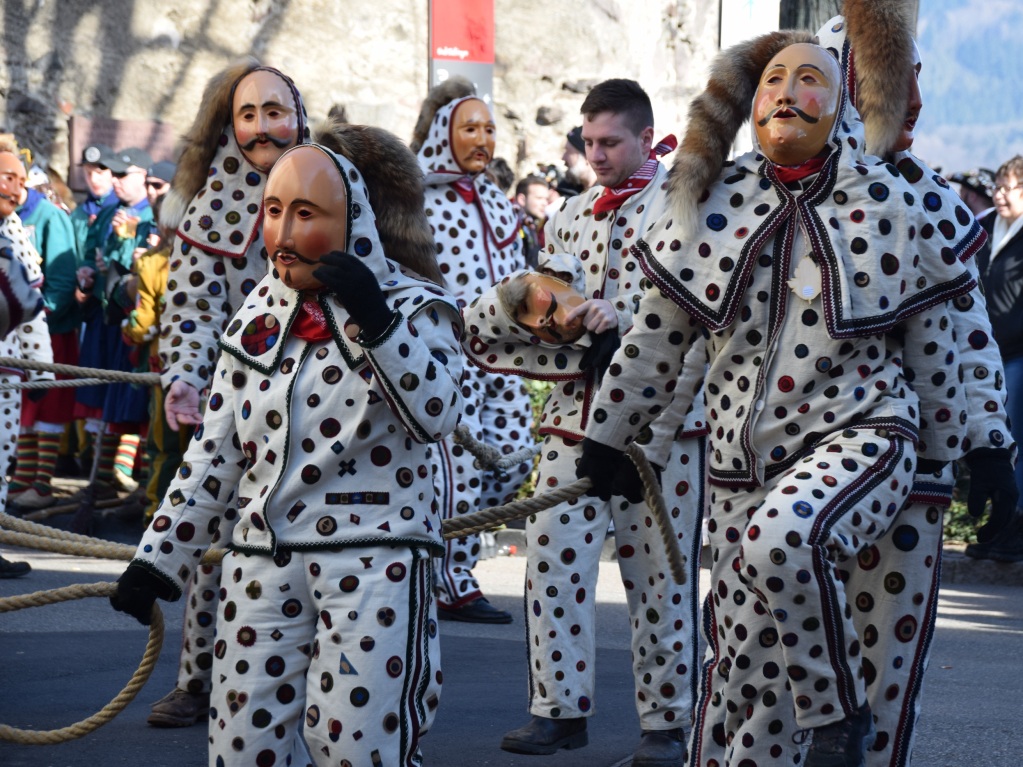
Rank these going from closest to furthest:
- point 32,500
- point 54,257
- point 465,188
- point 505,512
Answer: point 505,512 → point 465,188 → point 32,500 → point 54,257

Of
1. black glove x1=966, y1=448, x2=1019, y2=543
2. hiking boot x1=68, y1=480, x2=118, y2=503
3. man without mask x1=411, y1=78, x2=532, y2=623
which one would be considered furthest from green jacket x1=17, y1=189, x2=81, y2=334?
black glove x1=966, y1=448, x2=1019, y2=543

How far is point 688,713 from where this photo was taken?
4910mm

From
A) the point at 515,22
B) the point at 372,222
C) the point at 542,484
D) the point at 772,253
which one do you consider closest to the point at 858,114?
the point at 772,253

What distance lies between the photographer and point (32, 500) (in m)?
10.3

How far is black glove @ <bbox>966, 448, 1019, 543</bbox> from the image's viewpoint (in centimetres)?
384

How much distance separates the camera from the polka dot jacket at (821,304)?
3.56 metres

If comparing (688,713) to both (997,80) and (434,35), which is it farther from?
(997,80)

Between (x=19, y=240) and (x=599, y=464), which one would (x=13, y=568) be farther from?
(x=599, y=464)

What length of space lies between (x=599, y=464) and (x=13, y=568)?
5.11 meters

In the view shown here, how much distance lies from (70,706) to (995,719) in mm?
3278

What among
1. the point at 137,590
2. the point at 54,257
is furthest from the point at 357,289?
the point at 54,257

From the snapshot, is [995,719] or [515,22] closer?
[995,719]

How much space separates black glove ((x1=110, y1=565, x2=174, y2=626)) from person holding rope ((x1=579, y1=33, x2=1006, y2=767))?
4.15 feet

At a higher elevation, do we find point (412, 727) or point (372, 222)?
point (372, 222)
